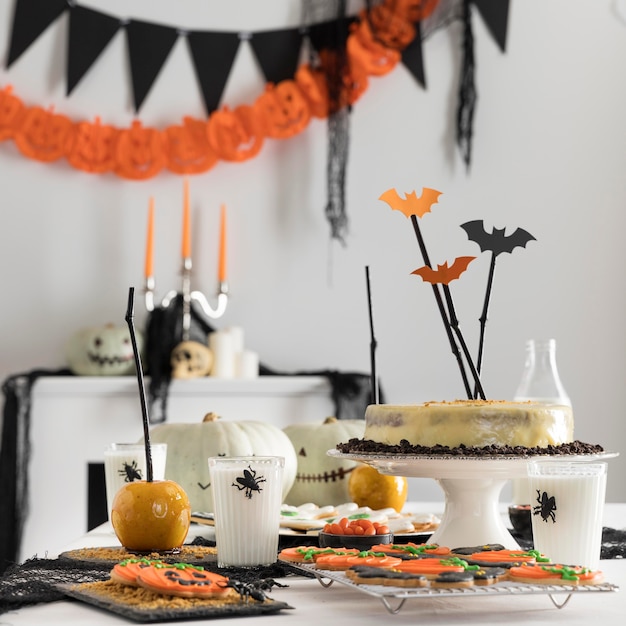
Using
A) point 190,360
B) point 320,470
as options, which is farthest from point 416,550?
point 190,360

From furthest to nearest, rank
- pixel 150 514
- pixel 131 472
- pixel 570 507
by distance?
1. pixel 131 472
2. pixel 150 514
3. pixel 570 507

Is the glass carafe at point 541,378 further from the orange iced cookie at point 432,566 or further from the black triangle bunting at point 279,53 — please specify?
the black triangle bunting at point 279,53

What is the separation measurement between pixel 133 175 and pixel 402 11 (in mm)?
918

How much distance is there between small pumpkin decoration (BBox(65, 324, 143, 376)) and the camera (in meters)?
2.57

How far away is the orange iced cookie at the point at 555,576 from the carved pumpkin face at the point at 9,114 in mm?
2364

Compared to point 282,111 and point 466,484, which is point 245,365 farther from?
point 466,484

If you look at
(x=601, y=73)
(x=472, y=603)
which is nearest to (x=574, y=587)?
(x=472, y=603)

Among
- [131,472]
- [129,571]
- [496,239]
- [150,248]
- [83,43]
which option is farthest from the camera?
[83,43]

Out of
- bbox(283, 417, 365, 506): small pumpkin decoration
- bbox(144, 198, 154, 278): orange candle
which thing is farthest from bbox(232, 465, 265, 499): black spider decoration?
bbox(144, 198, 154, 278): orange candle

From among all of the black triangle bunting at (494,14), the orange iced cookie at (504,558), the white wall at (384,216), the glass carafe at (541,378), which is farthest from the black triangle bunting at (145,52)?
the orange iced cookie at (504,558)

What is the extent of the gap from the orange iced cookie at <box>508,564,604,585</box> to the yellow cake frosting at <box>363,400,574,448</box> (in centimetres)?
27

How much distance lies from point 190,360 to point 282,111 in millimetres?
785

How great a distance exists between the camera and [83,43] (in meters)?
2.83

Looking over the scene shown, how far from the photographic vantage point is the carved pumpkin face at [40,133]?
2746 mm
